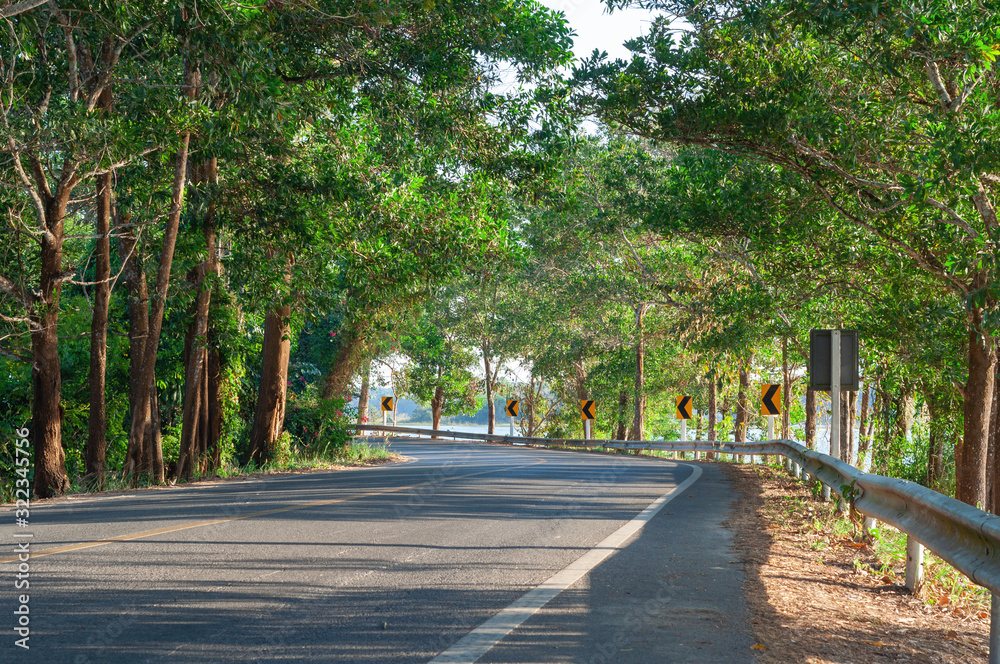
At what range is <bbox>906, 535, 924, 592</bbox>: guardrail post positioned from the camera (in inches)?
247

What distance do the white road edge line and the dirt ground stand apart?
1.24 meters

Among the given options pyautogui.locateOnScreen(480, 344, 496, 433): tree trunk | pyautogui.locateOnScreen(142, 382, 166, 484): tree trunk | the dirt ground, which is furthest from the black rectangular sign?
pyautogui.locateOnScreen(480, 344, 496, 433): tree trunk

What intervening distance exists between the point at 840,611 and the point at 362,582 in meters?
3.32

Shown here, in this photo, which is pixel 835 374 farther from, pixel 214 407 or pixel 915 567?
pixel 214 407

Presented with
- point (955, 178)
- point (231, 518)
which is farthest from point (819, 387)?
point (231, 518)

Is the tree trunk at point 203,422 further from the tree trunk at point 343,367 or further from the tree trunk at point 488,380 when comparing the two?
the tree trunk at point 488,380

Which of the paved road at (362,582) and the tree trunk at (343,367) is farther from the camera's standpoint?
the tree trunk at (343,367)

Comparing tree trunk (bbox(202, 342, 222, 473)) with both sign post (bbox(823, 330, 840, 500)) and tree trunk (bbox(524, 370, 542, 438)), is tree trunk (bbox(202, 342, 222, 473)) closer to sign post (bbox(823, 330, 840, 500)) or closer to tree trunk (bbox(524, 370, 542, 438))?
sign post (bbox(823, 330, 840, 500))

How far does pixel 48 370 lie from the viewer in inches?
557

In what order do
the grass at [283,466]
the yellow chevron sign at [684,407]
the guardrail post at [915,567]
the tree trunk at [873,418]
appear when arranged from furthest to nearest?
1. the yellow chevron sign at [684,407]
2. the tree trunk at [873,418]
3. the grass at [283,466]
4. the guardrail post at [915,567]

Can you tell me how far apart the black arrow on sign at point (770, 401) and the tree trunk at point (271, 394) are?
12.5m

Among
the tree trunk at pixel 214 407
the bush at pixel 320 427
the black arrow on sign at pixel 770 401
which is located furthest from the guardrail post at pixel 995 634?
the bush at pixel 320 427

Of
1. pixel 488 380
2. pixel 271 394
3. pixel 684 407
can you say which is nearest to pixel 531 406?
pixel 488 380

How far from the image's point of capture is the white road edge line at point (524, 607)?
14.5ft
